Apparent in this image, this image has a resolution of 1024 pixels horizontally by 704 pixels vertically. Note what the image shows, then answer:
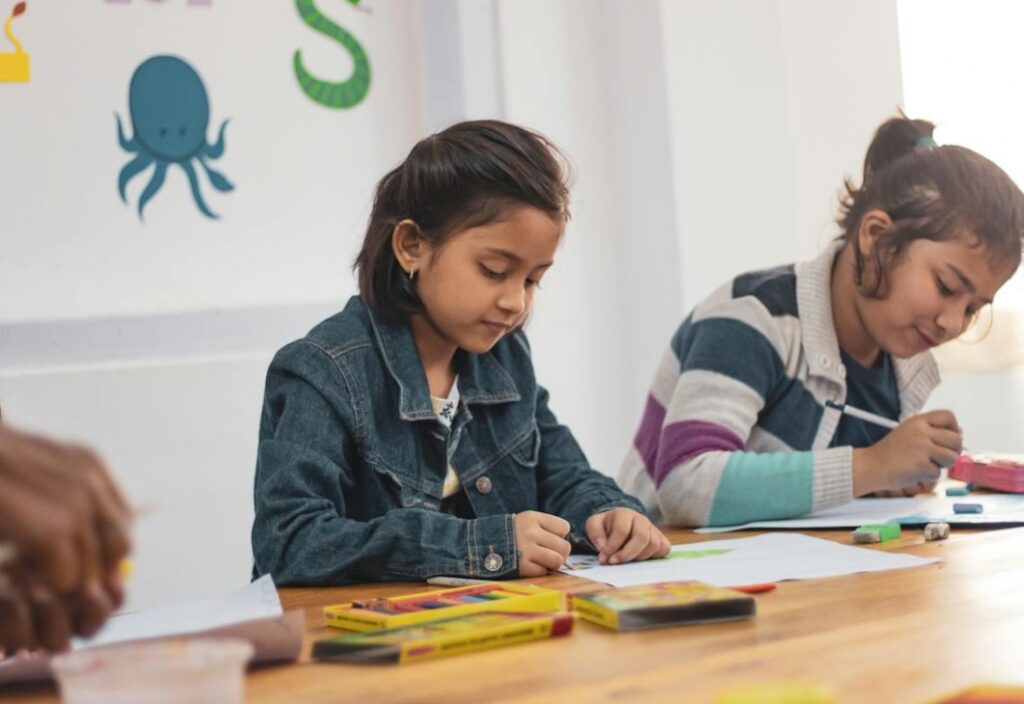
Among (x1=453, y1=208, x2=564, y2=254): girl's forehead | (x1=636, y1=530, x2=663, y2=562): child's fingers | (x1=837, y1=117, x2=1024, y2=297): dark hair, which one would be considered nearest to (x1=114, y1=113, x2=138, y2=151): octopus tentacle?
(x1=453, y1=208, x2=564, y2=254): girl's forehead

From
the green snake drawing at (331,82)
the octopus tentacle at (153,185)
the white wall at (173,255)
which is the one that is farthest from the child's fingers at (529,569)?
the green snake drawing at (331,82)

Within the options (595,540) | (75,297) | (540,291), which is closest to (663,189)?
(540,291)

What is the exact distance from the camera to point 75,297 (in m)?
2.03

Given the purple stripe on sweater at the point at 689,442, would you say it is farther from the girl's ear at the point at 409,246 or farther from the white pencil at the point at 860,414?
the girl's ear at the point at 409,246

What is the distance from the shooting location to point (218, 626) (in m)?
0.87

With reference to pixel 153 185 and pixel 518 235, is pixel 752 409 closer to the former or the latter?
pixel 518 235

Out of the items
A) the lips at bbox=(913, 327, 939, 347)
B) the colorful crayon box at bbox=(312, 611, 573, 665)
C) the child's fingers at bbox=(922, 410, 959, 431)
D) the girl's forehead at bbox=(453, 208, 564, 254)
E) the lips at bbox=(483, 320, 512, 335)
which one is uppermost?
the girl's forehead at bbox=(453, 208, 564, 254)

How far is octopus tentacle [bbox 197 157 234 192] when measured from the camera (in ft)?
7.08

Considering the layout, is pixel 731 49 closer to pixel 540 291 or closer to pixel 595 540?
pixel 540 291

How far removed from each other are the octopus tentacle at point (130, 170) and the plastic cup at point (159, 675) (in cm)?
152

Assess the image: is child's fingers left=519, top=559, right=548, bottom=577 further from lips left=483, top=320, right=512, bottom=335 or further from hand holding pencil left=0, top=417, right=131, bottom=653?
hand holding pencil left=0, top=417, right=131, bottom=653

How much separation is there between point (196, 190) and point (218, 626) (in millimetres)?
1387

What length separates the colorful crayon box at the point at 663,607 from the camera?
0.88 metres

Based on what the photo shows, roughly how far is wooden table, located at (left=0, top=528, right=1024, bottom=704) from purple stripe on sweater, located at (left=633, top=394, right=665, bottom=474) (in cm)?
77
